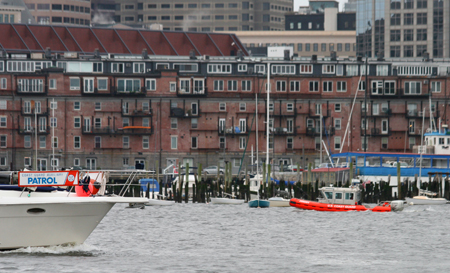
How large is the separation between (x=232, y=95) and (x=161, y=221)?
71039 millimetres

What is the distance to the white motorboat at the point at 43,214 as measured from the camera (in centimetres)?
3803

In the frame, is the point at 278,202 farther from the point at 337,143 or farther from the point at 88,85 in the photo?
the point at 88,85

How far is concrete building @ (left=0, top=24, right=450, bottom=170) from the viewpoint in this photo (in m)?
133

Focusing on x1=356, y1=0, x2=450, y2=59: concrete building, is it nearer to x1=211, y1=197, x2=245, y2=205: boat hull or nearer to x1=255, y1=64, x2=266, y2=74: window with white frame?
x1=255, y1=64, x2=266, y2=74: window with white frame

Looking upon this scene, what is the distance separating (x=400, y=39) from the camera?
192 m

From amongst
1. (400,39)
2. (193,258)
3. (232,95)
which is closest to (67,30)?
(232,95)

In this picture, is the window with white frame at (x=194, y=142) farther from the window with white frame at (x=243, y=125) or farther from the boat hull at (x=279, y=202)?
the boat hull at (x=279, y=202)

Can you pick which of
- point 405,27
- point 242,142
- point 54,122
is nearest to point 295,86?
point 242,142

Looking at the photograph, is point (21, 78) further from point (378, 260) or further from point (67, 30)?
point (378, 260)

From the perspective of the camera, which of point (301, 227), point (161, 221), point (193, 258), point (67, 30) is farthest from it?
point (67, 30)

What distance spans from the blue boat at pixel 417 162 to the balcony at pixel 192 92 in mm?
36790

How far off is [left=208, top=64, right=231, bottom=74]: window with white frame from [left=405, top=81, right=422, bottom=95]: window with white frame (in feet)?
92.5

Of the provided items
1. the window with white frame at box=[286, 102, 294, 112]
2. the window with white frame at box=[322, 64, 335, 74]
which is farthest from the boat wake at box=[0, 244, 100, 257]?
the window with white frame at box=[322, 64, 335, 74]

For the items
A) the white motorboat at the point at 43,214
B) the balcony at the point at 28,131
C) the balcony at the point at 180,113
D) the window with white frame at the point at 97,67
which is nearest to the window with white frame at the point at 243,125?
the balcony at the point at 180,113
